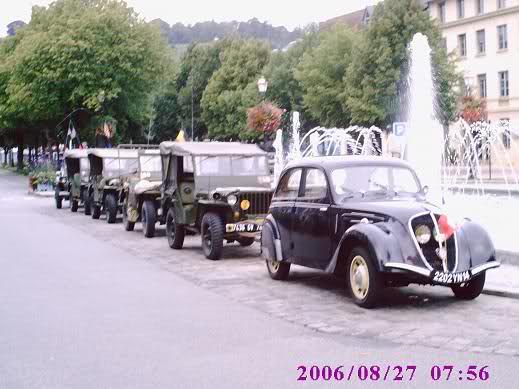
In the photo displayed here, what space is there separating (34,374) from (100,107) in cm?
4413

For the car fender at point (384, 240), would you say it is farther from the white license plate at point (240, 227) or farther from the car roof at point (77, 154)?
the car roof at point (77, 154)

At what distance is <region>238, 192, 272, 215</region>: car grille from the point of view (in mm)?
13859

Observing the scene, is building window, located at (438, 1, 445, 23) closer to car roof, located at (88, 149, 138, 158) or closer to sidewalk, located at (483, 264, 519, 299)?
car roof, located at (88, 149, 138, 158)

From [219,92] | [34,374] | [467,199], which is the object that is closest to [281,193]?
[34,374]

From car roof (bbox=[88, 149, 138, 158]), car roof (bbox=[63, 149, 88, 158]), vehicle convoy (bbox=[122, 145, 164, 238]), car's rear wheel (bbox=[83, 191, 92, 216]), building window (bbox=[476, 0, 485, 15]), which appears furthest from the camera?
building window (bbox=[476, 0, 485, 15])

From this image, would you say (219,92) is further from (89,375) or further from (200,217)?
(89,375)

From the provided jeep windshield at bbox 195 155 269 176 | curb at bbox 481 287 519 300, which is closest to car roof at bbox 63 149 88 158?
jeep windshield at bbox 195 155 269 176

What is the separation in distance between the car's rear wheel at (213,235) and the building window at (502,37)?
50260mm

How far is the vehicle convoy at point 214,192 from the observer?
1371 centimetres

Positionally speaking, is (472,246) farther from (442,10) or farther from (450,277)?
(442,10)

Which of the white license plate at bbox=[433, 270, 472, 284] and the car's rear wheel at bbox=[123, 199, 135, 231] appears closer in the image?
the white license plate at bbox=[433, 270, 472, 284]

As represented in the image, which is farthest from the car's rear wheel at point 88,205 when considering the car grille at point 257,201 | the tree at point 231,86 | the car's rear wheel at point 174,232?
the tree at point 231,86

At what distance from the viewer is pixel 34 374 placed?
243 inches

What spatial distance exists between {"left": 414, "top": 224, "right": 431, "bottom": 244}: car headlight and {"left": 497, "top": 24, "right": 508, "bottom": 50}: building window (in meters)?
54.0
